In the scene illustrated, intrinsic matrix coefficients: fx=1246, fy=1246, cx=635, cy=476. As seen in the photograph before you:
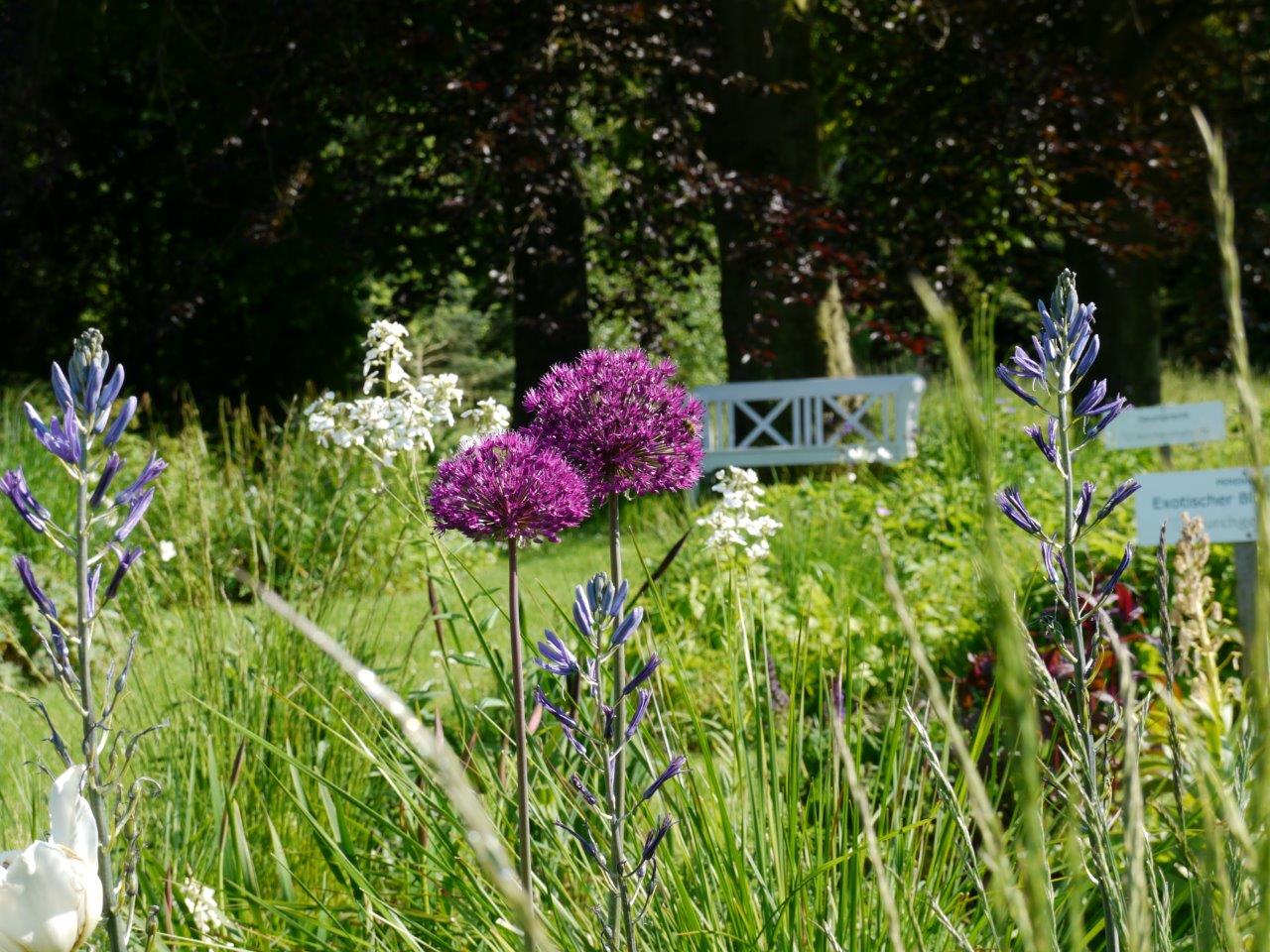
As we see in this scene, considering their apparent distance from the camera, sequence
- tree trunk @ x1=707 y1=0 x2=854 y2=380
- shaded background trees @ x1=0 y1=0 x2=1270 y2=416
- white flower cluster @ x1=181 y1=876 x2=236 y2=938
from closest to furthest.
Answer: white flower cluster @ x1=181 y1=876 x2=236 y2=938 → shaded background trees @ x1=0 y1=0 x2=1270 y2=416 → tree trunk @ x1=707 y1=0 x2=854 y2=380

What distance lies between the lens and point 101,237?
14375 millimetres

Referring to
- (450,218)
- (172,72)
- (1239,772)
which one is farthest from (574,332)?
(1239,772)

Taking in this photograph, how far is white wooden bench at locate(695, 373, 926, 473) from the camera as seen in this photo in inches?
360

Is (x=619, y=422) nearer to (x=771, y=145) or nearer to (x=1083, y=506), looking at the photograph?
(x=1083, y=506)

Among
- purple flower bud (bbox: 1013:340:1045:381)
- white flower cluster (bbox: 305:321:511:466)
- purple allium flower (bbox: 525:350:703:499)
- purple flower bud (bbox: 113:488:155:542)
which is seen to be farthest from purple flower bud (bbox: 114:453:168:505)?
white flower cluster (bbox: 305:321:511:466)

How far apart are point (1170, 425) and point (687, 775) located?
4064 mm

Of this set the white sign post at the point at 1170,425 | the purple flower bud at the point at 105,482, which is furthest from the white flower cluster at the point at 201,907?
the white sign post at the point at 1170,425

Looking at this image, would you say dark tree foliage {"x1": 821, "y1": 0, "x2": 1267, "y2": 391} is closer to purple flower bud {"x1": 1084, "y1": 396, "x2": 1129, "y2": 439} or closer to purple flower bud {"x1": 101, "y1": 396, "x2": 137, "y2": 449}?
purple flower bud {"x1": 1084, "y1": 396, "x2": 1129, "y2": 439}

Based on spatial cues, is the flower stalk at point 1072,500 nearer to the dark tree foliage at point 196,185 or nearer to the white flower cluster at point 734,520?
the white flower cluster at point 734,520

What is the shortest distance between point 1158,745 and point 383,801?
205cm

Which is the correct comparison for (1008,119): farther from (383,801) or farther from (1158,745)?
(383,801)

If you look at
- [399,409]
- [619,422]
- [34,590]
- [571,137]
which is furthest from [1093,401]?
[571,137]

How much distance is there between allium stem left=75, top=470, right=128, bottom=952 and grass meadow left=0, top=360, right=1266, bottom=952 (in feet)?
0.66

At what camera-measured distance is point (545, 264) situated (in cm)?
902
